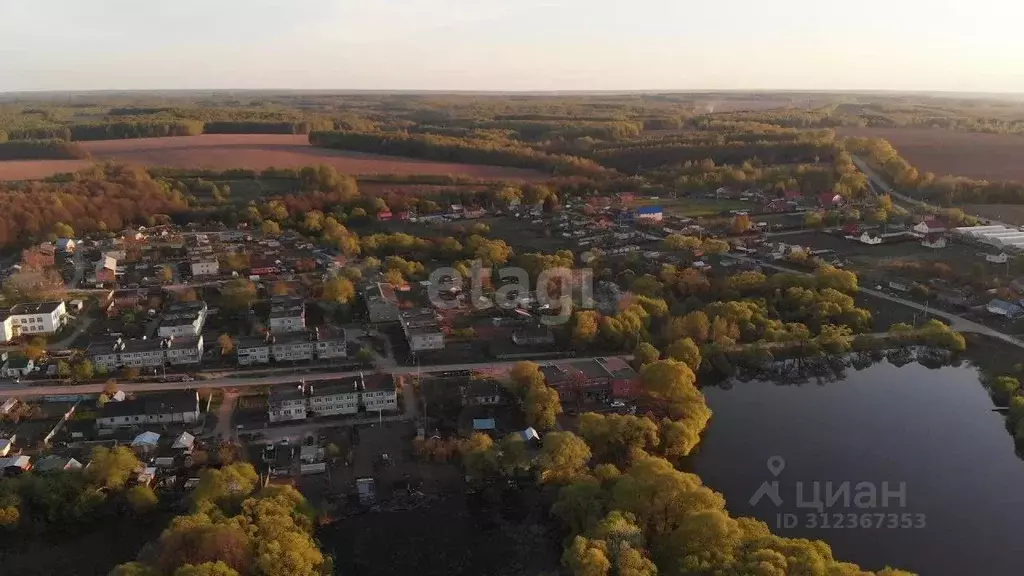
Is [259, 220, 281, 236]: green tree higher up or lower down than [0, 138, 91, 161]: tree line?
lower down

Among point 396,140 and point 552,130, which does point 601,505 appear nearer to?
point 396,140

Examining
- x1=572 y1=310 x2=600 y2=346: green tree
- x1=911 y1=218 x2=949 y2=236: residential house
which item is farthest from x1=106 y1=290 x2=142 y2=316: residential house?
x1=911 y1=218 x2=949 y2=236: residential house

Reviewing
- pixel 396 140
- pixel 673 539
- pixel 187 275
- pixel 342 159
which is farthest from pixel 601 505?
pixel 396 140

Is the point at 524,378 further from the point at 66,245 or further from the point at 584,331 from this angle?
the point at 66,245

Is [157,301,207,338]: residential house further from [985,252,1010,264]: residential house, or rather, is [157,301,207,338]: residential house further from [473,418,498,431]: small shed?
[985,252,1010,264]: residential house

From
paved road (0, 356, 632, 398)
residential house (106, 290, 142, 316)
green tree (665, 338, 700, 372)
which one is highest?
green tree (665, 338, 700, 372)

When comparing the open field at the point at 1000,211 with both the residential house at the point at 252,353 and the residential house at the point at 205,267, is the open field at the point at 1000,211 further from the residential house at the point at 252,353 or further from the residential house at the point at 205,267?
the residential house at the point at 205,267
